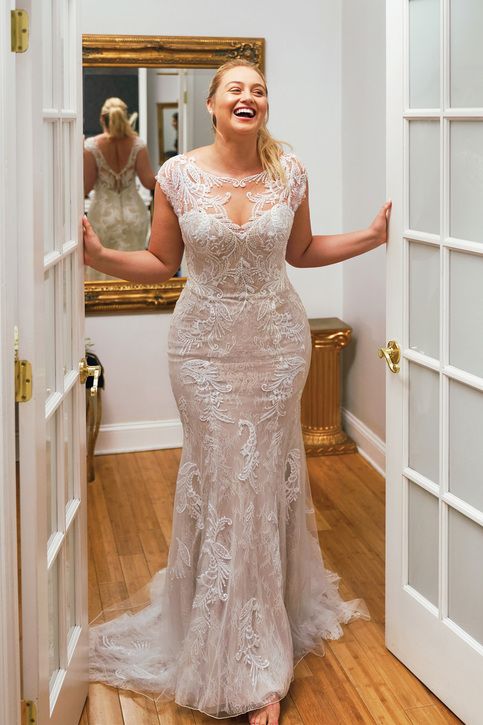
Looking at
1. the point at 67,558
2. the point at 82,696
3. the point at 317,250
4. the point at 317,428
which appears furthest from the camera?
the point at 317,428

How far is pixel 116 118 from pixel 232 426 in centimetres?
267

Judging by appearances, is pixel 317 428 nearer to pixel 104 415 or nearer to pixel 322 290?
pixel 322 290

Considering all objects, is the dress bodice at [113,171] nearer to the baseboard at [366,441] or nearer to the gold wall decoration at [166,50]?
the gold wall decoration at [166,50]

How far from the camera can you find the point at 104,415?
534cm

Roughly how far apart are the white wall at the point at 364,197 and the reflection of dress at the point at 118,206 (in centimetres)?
107

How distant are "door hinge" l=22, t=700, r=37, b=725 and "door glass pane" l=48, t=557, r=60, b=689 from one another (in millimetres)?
208

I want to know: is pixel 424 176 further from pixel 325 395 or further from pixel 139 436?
pixel 139 436

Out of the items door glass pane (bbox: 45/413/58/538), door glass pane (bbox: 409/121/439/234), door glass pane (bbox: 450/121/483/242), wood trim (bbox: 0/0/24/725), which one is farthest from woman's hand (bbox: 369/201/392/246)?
wood trim (bbox: 0/0/24/725)

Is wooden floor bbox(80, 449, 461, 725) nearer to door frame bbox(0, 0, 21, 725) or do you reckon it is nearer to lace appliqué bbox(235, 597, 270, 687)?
lace appliqué bbox(235, 597, 270, 687)

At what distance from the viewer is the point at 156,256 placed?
3.02 m

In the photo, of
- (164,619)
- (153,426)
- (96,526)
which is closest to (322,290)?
(153,426)

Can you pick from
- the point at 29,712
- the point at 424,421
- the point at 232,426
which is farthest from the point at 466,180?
the point at 29,712

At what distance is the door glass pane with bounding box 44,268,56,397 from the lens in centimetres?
233

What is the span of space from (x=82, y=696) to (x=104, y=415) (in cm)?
258
